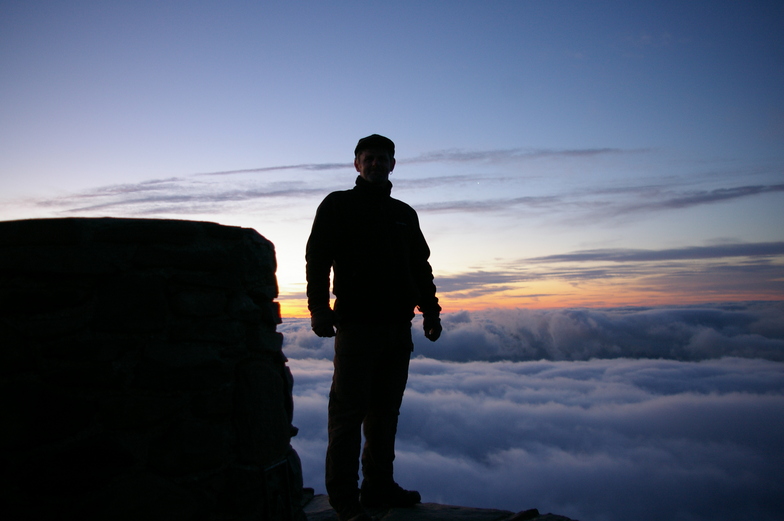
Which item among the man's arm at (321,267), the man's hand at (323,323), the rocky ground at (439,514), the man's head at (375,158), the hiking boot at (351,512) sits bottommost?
the rocky ground at (439,514)

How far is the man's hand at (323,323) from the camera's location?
2893mm

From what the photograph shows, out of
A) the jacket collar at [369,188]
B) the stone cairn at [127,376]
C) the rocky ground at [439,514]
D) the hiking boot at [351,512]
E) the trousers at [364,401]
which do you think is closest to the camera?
the stone cairn at [127,376]

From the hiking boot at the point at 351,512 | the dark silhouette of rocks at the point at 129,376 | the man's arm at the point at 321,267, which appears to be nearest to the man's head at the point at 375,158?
the man's arm at the point at 321,267

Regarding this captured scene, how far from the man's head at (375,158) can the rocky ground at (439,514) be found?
1939 millimetres

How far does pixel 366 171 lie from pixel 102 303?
1.63 meters

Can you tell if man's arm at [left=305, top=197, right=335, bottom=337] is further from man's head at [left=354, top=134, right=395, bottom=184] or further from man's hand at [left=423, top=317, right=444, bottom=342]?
man's hand at [left=423, top=317, right=444, bottom=342]

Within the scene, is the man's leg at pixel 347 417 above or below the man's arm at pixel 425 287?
below

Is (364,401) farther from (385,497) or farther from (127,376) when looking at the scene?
(127,376)

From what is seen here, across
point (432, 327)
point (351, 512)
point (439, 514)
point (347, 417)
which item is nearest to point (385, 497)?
point (439, 514)

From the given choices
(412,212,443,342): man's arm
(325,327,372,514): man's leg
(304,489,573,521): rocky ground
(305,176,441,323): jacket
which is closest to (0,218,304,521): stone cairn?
(325,327,372,514): man's leg

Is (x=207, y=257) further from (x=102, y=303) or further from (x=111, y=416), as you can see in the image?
(x=111, y=416)

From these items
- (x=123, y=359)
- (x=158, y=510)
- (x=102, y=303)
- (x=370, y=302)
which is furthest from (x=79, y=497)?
(x=370, y=302)

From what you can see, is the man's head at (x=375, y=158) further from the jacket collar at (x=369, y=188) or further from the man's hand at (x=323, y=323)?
the man's hand at (x=323, y=323)

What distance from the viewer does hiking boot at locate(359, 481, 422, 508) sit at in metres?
3.23
